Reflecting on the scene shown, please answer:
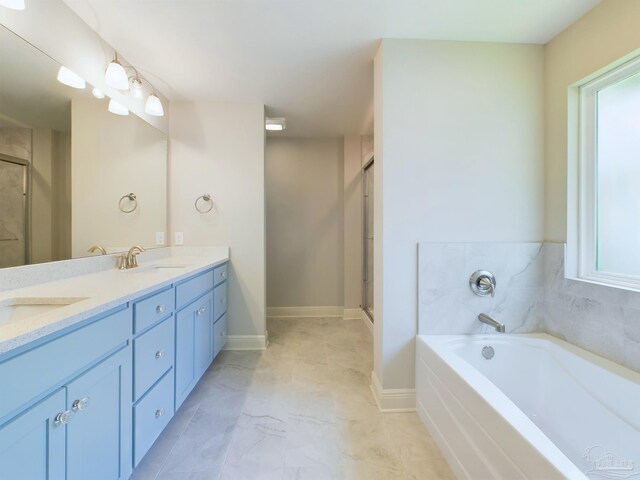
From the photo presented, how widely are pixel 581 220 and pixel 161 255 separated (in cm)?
304

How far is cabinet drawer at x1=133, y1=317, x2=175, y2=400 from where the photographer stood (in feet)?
3.94

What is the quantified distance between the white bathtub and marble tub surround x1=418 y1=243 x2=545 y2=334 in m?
0.10

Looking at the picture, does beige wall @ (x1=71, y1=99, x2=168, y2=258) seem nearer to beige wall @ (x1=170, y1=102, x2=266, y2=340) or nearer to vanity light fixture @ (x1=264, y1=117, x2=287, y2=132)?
beige wall @ (x1=170, y1=102, x2=266, y2=340)

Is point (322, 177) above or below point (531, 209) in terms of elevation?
above

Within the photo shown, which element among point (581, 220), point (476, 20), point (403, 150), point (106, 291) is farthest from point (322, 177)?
point (106, 291)

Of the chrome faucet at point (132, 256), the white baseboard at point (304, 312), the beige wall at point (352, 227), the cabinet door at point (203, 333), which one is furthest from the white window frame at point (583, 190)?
the chrome faucet at point (132, 256)

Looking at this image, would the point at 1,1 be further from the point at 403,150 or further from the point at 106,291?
the point at 403,150

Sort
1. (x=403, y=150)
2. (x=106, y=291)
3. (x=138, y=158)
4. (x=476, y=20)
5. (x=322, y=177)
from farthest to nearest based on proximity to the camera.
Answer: (x=322, y=177), (x=138, y=158), (x=403, y=150), (x=476, y=20), (x=106, y=291)

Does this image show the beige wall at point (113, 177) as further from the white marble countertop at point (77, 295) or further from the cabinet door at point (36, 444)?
the cabinet door at point (36, 444)

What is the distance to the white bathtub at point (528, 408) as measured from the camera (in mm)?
930

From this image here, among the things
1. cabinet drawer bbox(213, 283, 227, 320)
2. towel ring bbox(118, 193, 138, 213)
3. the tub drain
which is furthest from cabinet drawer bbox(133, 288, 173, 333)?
the tub drain

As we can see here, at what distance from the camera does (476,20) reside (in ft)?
5.20

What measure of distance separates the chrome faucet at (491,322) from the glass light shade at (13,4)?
2.89 metres

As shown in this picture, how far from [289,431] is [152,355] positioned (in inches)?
33.5
